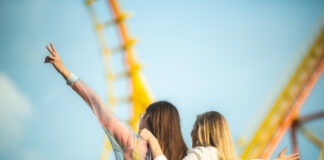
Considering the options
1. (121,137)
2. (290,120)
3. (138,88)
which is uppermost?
(121,137)

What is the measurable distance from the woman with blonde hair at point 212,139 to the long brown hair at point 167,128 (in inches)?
2.5

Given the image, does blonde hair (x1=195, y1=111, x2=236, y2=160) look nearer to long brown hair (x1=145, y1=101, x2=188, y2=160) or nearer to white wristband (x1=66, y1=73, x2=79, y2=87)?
long brown hair (x1=145, y1=101, x2=188, y2=160)

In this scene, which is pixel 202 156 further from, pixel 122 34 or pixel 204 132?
pixel 122 34

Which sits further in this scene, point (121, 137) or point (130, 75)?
point (130, 75)

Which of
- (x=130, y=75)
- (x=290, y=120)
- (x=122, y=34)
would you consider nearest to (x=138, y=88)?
(x=130, y=75)

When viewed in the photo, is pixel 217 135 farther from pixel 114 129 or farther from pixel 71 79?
pixel 71 79

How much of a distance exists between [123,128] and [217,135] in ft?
1.53

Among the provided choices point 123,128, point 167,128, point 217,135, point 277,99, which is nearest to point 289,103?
point 277,99

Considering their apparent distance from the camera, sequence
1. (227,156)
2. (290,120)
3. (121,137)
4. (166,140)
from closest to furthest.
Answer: (121,137) → (166,140) → (227,156) → (290,120)

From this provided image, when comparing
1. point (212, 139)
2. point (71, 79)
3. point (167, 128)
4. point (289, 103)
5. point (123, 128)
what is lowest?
point (289, 103)

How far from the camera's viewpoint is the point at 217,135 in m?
1.26

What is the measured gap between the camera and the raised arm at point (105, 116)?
94cm

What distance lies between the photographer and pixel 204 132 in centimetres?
127

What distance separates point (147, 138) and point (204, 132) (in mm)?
346
